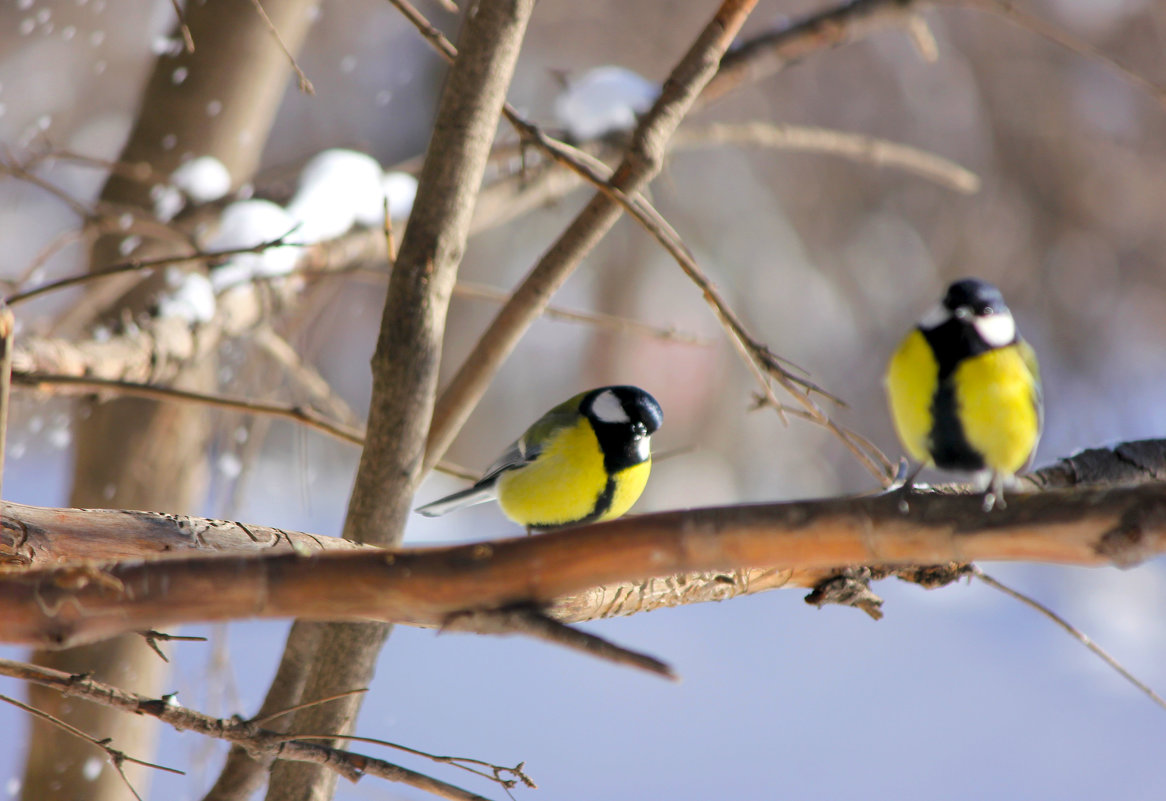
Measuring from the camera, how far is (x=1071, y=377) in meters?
4.09

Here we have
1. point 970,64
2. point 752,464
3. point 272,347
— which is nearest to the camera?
point 272,347

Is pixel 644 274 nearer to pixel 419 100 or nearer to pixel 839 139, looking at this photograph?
pixel 419 100

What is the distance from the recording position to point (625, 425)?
4.72 feet

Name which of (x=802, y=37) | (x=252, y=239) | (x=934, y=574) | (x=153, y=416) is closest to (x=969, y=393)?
(x=934, y=574)

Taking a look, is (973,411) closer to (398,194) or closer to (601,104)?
(601,104)

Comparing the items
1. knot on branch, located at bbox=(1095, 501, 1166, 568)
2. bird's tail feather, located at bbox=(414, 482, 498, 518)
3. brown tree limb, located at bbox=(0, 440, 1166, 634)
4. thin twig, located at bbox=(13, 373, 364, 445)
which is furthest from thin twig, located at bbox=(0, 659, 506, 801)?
bird's tail feather, located at bbox=(414, 482, 498, 518)

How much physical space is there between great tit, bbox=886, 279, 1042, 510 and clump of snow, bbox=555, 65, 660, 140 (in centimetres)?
114

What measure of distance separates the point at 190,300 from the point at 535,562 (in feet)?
4.32

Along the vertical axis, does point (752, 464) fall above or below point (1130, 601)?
above

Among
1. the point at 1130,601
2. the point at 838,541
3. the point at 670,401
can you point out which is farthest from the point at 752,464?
the point at 838,541

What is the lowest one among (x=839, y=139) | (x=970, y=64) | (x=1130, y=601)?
(x=839, y=139)

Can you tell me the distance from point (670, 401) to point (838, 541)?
375 centimetres

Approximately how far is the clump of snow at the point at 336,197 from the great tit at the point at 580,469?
0.68m

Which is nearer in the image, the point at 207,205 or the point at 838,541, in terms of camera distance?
the point at 838,541
